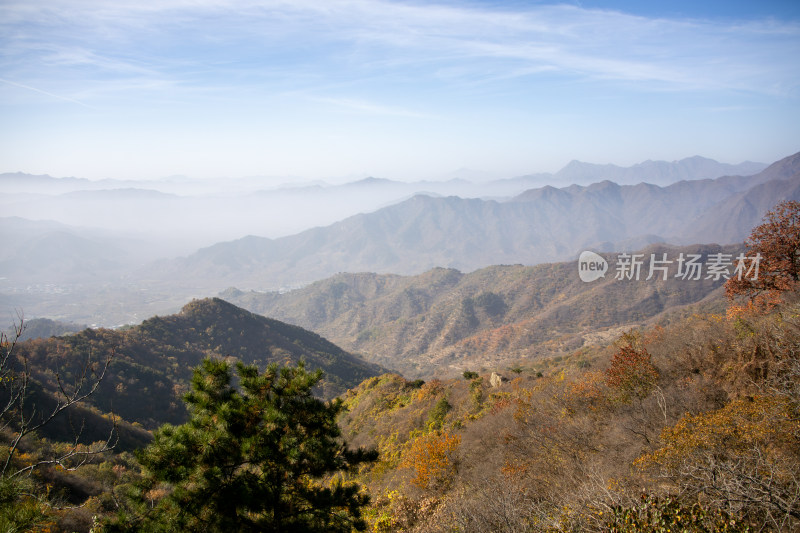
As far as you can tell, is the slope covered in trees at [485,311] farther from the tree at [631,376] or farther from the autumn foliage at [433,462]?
the autumn foliage at [433,462]

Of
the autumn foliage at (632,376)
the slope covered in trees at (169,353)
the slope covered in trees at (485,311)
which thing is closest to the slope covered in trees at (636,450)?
the autumn foliage at (632,376)

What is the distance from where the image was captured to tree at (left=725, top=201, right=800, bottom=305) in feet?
57.9

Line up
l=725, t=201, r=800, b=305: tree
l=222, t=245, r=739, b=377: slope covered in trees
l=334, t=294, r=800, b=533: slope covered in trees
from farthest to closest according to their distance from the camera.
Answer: l=222, t=245, r=739, b=377: slope covered in trees < l=725, t=201, r=800, b=305: tree < l=334, t=294, r=800, b=533: slope covered in trees

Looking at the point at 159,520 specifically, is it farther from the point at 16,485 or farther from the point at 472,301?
the point at 472,301

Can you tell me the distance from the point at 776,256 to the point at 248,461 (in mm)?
23800

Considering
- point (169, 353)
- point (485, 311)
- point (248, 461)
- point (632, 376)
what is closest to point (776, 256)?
point (632, 376)

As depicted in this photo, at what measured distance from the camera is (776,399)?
10797mm

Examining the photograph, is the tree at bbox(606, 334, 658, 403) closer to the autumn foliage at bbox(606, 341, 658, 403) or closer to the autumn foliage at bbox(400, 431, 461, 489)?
the autumn foliage at bbox(606, 341, 658, 403)

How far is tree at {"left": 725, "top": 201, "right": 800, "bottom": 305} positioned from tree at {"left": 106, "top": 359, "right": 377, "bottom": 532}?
68.7 feet

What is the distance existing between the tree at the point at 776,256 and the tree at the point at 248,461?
→ 20941 mm

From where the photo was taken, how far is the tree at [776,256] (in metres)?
17.6

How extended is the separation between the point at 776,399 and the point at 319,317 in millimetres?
174404

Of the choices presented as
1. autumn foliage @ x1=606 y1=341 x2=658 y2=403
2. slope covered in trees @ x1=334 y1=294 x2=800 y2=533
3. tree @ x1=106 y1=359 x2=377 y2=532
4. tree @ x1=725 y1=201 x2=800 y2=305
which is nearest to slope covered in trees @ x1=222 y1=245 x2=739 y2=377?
tree @ x1=725 y1=201 x2=800 y2=305

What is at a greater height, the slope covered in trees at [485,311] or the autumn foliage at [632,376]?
the autumn foliage at [632,376]
